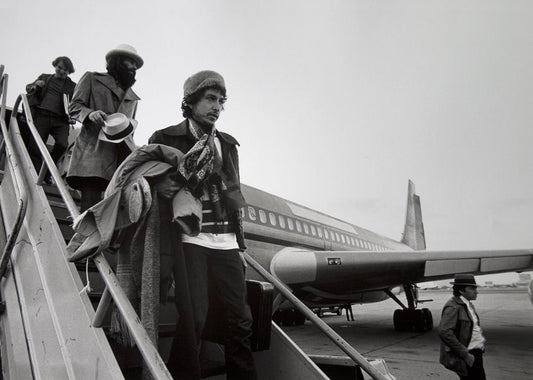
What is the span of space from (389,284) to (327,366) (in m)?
7.61

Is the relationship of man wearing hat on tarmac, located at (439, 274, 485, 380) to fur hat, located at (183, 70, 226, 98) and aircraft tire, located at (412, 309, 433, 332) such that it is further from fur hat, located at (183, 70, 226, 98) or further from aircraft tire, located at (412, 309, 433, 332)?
aircraft tire, located at (412, 309, 433, 332)

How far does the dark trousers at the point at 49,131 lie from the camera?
4.04 meters

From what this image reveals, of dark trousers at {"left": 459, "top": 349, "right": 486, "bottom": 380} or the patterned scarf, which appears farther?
dark trousers at {"left": 459, "top": 349, "right": 486, "bottom": 380}

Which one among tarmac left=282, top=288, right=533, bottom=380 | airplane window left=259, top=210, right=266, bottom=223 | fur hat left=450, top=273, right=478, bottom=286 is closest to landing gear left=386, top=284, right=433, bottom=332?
tarmac left=282, top=288, right=533, bottom=380

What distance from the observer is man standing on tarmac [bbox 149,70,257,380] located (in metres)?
1.91

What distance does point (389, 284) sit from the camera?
33.0 feet

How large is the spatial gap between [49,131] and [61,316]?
269 centimetres

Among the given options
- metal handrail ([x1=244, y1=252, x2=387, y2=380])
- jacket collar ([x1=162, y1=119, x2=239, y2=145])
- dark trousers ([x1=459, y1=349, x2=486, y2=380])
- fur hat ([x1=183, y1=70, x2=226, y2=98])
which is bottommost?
dark trousers ([x1=459, y1=349, x2=486, y2=380])

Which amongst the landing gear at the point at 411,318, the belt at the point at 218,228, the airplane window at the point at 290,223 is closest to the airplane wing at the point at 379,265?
the airplane window at the point at 290,223

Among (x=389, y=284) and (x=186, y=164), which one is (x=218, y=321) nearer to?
(x=186, y=164)

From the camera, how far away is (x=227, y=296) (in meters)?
1.98

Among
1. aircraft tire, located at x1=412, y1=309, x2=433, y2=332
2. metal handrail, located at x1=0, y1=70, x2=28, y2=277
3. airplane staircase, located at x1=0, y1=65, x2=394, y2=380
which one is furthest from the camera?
aircraft tire, located at x1=412, y1=309, x2=433, y2=332

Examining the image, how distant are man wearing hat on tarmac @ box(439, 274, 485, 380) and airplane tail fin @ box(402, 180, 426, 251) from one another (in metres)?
19.1

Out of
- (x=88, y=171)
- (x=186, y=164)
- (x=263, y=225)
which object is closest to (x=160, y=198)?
(x=186, y=164)
